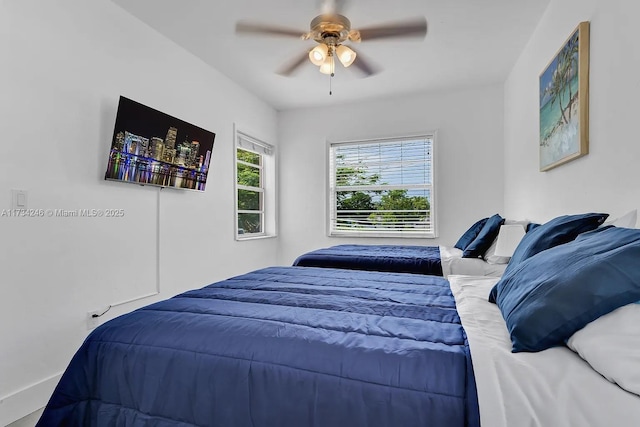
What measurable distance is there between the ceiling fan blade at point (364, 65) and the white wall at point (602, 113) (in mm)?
1336

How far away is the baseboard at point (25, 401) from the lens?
6.16 ft

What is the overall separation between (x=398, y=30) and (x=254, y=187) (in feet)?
9.74

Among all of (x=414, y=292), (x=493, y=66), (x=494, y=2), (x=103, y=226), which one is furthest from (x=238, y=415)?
(x=493, y=66)

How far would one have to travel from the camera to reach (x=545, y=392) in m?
0.77

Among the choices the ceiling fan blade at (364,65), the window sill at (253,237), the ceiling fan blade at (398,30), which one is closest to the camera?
the ceiling fan blade at (398,30)

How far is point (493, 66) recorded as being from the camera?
365 cm

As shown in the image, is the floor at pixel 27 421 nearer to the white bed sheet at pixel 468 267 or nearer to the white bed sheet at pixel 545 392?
the white bed sheet at pixel 545 392

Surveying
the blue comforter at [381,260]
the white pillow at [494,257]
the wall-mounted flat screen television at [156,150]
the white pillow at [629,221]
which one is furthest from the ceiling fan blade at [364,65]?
the white pillow at [629,221]

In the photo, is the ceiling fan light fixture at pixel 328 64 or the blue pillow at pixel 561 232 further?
the ceiling fan light fixture at pixel 328 64

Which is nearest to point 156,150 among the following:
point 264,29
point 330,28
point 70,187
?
point 70,187

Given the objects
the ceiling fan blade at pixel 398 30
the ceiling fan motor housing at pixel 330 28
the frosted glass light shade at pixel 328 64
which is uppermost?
the ceiling fan motor housing at pixel 330 28

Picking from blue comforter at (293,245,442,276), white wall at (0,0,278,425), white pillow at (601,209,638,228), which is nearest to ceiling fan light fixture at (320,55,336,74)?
white wall at (0,0,278,425)

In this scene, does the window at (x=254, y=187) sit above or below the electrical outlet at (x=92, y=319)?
above

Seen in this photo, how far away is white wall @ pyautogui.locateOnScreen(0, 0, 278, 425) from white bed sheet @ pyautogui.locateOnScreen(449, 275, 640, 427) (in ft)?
7.90
